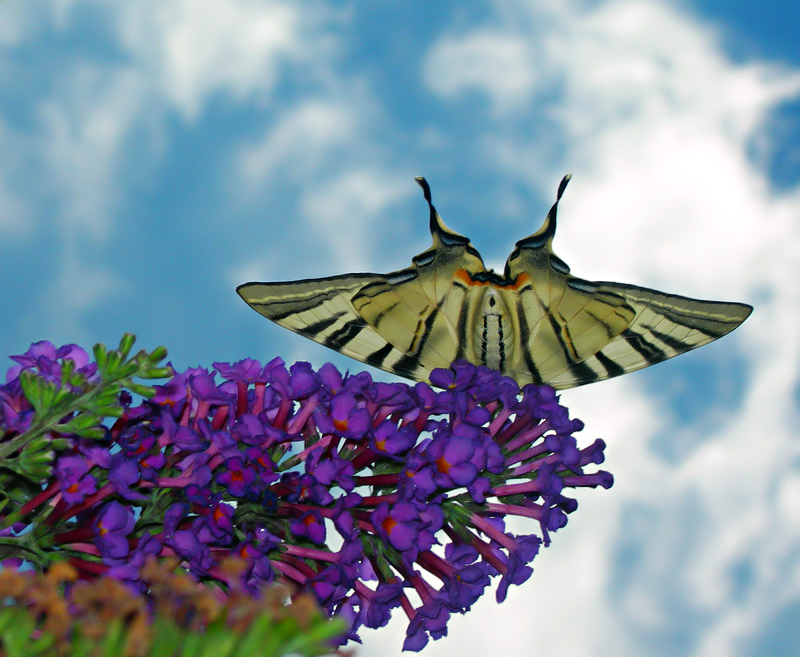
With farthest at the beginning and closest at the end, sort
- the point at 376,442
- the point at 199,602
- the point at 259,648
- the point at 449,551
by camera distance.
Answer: the point at 449,551
the point at 376,442
the point at 199,602
the point at 259,648

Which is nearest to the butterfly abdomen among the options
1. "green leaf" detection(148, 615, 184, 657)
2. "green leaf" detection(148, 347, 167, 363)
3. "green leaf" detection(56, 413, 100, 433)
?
"green leaf" detection(148, 347, 167, 363)

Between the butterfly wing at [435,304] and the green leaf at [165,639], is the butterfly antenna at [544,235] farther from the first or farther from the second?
the green leaf at [165,639]

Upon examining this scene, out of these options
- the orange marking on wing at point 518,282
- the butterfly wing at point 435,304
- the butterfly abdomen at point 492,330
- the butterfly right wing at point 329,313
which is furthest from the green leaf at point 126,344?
the orange marking on wing at point 518,282

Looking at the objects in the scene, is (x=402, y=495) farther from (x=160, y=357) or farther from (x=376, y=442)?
(x=160, y=357)

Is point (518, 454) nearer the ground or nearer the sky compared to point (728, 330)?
nearer the ground

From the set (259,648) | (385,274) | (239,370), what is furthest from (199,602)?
(385,274)

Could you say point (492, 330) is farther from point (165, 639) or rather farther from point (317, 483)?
point (165, 639)

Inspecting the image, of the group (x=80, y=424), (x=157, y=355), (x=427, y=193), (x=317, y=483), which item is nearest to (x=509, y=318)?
(x=427, y=193)

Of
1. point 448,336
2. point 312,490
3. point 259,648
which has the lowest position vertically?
point 259,648
